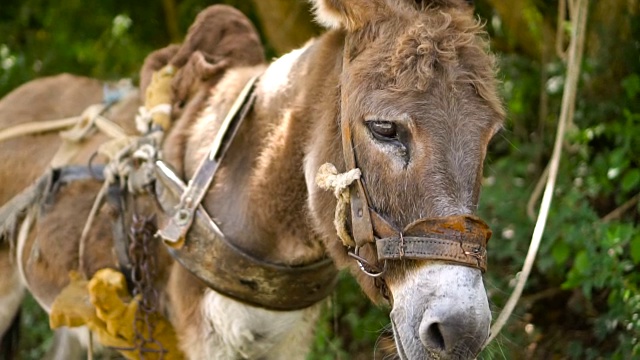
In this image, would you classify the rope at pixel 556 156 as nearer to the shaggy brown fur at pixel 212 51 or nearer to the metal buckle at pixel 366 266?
the metal buckle at pixel 366 266

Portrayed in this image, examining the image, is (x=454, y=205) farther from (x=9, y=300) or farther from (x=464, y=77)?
(x=9, y=300)

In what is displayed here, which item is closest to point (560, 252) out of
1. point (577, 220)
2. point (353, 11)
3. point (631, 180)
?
point (577, 220)

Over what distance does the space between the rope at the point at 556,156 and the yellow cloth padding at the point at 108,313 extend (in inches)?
47.4

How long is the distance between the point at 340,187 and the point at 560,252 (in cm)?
192

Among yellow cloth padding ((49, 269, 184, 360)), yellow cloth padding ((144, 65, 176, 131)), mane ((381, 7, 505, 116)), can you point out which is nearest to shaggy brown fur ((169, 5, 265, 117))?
yellow cloth padding ((144, 65, 176, 131))

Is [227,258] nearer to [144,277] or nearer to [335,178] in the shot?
[144,277]

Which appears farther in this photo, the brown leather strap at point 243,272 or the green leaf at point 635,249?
the green leaf at point 635,249

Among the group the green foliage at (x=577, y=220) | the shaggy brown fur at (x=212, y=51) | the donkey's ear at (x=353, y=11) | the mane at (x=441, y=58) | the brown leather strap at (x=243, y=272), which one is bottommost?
the green foliage at (x=577, y=220)

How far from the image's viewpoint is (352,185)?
2.44m

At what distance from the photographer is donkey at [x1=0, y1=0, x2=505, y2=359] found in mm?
2248

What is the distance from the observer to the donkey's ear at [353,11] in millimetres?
2523

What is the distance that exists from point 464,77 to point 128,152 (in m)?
1.46

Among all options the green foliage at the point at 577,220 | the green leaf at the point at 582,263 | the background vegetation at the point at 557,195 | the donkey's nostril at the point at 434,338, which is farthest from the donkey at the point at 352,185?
the green foliage at the point at 577,220

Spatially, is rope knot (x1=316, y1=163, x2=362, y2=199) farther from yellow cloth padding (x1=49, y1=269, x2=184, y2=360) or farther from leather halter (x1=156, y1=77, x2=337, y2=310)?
yellow cloth padding (x1=49, y1=269, x2=184, y2=360)
